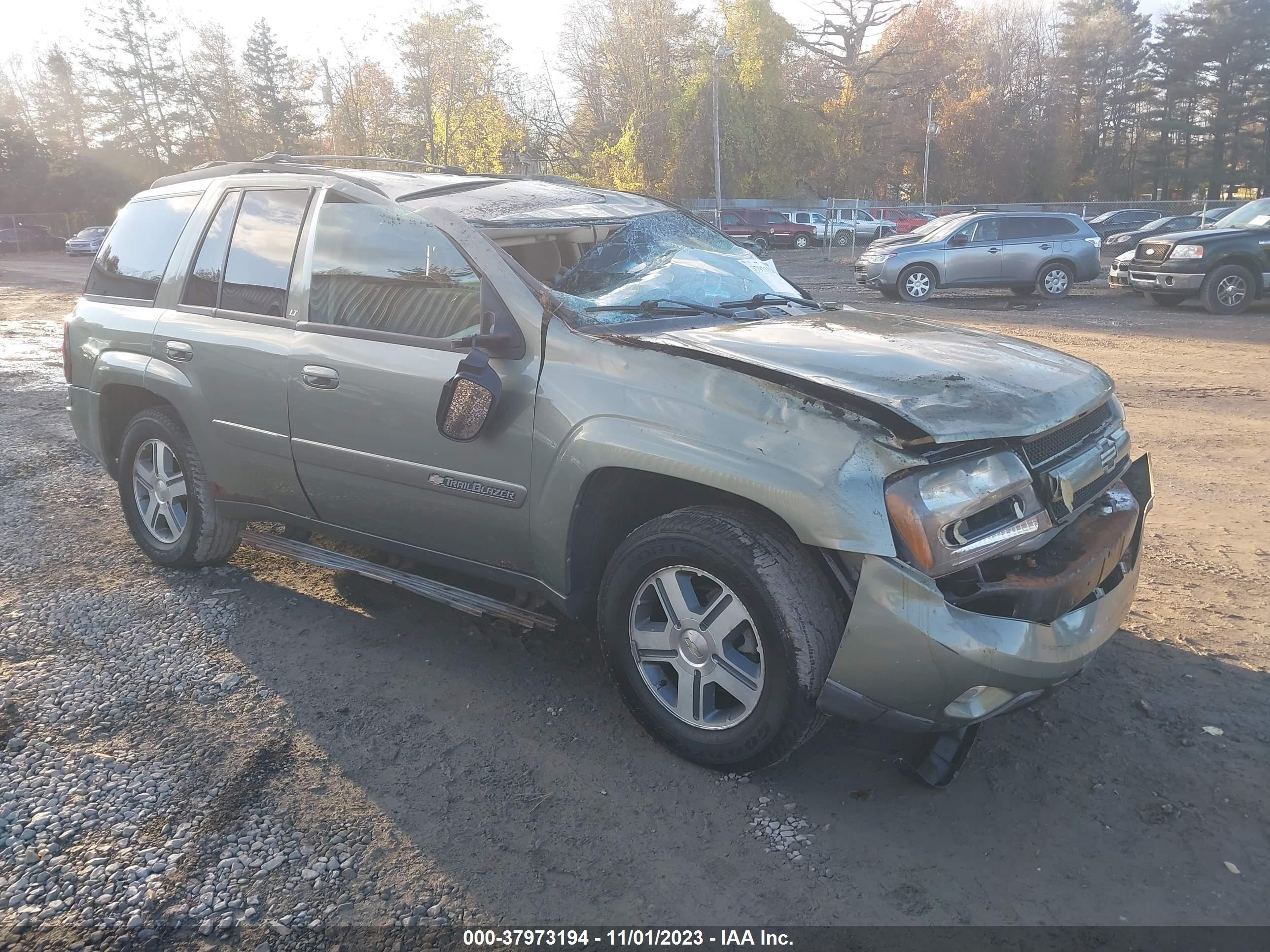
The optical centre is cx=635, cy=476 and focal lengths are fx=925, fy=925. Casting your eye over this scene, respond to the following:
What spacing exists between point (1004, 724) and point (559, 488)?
5.77ft

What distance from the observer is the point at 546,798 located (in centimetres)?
288

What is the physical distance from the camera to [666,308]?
356cm

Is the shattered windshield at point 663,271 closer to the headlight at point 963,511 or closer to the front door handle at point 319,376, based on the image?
the front door handle at point 319,376

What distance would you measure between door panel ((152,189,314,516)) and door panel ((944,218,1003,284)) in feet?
50.5

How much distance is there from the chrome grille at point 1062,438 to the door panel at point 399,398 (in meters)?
1.60

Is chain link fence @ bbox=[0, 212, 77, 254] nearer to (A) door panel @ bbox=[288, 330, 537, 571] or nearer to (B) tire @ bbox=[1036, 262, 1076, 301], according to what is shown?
(B) tire @ bbox=[1036, 262, 1076, 301]

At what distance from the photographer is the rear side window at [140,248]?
4520 millimetres

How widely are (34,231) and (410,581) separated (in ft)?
171

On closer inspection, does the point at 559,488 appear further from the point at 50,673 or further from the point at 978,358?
the point at 50,673

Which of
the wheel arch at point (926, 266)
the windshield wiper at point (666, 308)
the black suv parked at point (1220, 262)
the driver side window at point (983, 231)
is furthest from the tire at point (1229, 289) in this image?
the windshield wiper at point (666, 308)

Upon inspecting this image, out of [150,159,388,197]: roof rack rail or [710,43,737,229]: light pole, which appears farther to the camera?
[710,43,737,229]: light pole

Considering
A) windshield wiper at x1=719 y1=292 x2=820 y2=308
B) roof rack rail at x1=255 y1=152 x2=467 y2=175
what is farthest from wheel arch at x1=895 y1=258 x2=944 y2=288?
windshield wiper at x1=719 y1=292 x2=820 y2=308

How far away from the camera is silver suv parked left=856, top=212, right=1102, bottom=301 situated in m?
17.3

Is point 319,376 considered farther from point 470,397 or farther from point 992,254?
point 992,254
